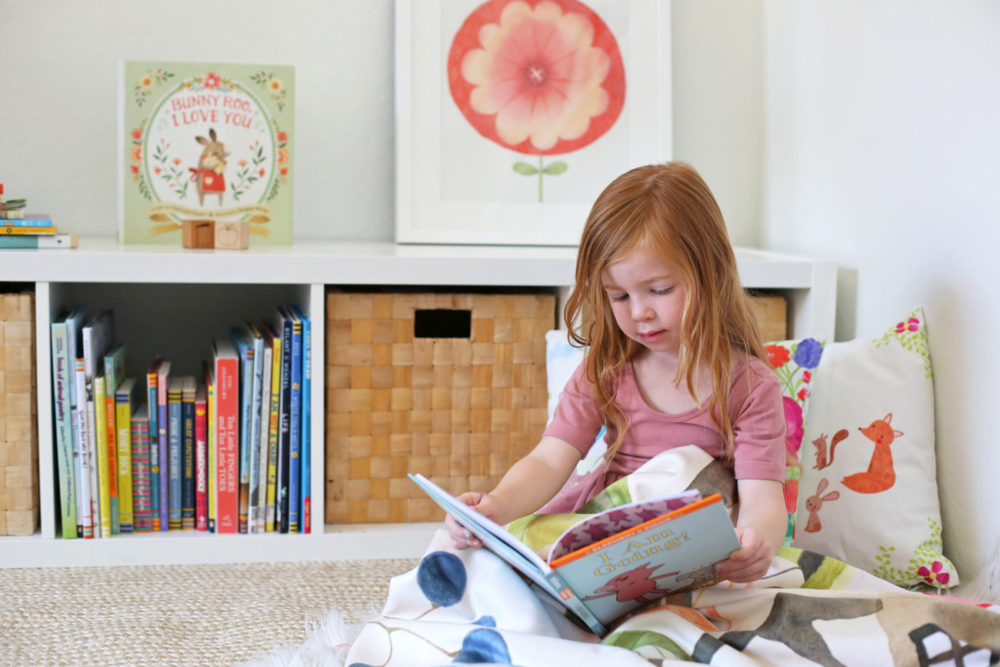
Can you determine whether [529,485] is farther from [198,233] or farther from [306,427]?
[198,233]

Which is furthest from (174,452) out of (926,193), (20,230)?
(926,193)

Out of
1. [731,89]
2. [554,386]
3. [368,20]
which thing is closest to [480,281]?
[554,386]

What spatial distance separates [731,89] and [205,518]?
3.93ft

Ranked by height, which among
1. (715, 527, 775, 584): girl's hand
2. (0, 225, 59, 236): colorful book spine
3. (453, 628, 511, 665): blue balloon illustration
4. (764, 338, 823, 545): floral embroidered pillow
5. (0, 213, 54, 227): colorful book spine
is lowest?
(453, 628, 511, 665): blue balloon illustration

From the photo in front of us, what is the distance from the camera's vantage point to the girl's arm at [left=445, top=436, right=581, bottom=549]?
3.21 ft

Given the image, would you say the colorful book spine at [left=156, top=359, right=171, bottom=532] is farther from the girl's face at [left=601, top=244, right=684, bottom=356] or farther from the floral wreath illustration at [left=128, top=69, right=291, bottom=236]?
the girl's face at [left=601, top=244, right=684, bottom=356]

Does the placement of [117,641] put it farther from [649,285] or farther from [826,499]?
[826,499]

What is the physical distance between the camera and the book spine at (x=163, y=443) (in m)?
1.36

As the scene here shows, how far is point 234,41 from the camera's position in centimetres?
169

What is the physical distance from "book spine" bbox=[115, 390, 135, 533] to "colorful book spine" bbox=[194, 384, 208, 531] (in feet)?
0.29

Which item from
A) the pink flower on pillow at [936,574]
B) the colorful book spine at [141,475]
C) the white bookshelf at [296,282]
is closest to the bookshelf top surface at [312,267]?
the white bookshelf at [296,282]

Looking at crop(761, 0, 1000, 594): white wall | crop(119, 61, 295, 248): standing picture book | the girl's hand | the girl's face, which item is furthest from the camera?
crop(119, 61, 295, 248): standing picture book

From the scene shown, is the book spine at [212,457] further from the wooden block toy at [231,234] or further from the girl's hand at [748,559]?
the girl's hand at [748,559]

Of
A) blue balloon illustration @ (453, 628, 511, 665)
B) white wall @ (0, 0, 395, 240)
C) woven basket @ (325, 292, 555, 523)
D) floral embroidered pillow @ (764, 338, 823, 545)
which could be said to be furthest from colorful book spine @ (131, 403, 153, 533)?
floral embroidered pillow @ (764, 338, 823, 545)
